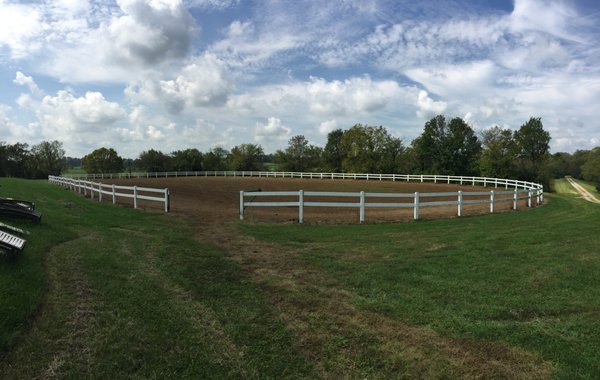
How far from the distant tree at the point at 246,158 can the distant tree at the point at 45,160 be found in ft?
126

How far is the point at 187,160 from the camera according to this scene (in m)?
95.8

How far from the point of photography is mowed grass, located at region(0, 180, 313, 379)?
3.99 metres

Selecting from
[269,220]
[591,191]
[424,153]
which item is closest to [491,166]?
[424,153]

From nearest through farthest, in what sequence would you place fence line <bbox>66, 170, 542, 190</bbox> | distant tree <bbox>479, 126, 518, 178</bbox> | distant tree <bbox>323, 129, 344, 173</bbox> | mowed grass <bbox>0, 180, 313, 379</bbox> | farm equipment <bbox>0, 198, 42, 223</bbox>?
mowed grass <bbox>0, 180, 313, 379</bbox>
farm equipment <bbox>0, 198, 42, 223</bbox>
fence line <bbox>66, 170, 542, 190</bbox>
distant tree <bbox>479, 126, 518, 178</bbox>
distant tree <bbox>323, 129, 344, 173</bbox>

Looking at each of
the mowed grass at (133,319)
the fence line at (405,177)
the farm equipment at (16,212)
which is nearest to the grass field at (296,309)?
the mowed grass at (133,319)

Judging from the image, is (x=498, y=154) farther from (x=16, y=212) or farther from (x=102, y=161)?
(x=102, y=161)

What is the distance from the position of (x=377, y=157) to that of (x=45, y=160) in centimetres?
7330

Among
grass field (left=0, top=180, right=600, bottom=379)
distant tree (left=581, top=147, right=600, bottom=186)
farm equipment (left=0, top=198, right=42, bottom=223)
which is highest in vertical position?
distant tree (left=581, top=147, right=600, bottom=186)

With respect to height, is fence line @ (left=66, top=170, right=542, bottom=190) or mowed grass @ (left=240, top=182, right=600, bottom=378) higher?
fence line @ (left=66, top=170, right=542, bottom=190)

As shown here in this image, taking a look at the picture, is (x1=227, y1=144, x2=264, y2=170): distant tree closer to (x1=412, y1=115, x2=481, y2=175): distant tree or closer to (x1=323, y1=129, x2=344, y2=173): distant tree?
(x1=323, y1=129, x2=344, y2=173): distant tree

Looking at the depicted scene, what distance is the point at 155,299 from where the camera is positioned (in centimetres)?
577

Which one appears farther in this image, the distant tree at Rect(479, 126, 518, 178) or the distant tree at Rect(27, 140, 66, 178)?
the distant tree at Rect(27, 140, 66, 178)

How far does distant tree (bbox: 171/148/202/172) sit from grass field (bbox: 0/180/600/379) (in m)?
86.4

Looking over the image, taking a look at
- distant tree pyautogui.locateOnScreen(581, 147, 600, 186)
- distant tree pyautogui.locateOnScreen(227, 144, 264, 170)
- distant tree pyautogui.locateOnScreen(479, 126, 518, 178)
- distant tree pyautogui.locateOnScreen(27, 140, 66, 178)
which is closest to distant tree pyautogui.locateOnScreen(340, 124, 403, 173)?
distant tree pyautogui.locateOnScreen(479, 126, 518, 178)
